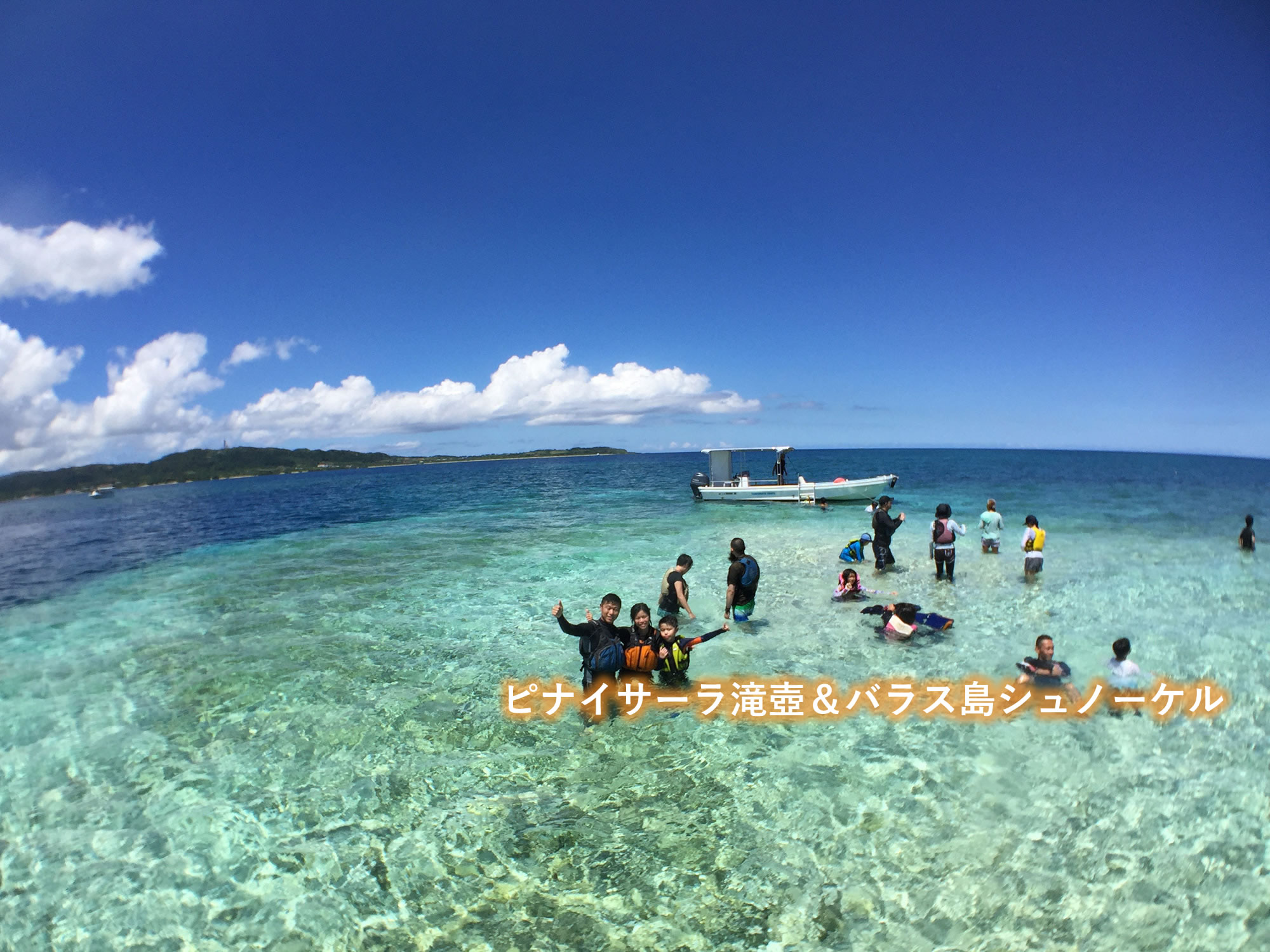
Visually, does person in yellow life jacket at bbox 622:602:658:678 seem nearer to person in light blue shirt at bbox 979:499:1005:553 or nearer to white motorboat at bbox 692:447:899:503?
person in light blue shirt at bbox 979:499:1005:553

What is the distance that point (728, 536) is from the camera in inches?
1102

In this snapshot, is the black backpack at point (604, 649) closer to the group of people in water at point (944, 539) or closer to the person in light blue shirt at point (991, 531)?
the group of people in water at point (944, 539)

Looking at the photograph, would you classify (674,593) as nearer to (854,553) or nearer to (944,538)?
(944,538)

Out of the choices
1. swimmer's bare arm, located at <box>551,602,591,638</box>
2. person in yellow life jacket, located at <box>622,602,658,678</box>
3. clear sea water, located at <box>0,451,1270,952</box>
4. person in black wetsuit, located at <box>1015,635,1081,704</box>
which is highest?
swimmer's bare arm, located at <box>551,602,591,638</box>

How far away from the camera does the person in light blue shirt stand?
64.1ft

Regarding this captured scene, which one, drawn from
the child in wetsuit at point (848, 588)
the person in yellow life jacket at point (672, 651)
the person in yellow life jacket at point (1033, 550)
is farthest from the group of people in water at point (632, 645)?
the person in yellow life jacket at point (1033, 550)

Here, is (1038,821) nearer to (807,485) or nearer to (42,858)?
(42,858)

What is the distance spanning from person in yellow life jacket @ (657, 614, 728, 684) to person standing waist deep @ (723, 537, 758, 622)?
12.1 ft

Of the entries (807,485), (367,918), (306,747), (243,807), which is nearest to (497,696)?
(306,747)

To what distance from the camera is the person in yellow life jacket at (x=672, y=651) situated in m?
8.82

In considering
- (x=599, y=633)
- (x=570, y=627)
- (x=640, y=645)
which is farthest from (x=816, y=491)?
(x=570, y=627)

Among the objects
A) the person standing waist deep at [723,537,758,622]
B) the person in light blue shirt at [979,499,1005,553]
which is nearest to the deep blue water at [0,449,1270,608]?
the person in light blue shirt at [979,499,1005,553]

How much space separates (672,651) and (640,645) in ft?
2.16

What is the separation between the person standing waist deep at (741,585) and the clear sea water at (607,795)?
73cm
